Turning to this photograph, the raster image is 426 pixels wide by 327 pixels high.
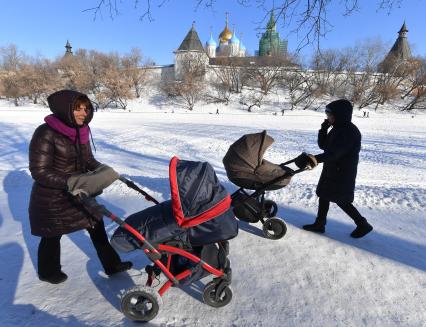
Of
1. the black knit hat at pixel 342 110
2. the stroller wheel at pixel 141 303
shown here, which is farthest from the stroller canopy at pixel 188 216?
the black knit hat at pixel 342 110

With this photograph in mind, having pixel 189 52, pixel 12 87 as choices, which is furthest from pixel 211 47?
pixel 12 87

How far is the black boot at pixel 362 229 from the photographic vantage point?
3.35 meters

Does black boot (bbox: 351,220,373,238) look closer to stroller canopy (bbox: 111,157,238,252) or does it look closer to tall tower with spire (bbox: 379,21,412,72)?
stroller canopy (bbox: 111,157,238,252)

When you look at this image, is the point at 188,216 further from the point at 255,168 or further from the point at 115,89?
the point at 115,89

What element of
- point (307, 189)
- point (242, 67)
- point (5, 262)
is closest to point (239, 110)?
point (242, 67)

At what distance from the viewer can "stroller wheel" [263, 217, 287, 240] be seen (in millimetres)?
3340

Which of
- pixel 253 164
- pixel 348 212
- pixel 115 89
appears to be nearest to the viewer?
pixel 253 164

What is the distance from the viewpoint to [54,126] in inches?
86.0

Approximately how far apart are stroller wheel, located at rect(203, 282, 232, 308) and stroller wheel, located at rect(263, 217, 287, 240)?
118 centimetres

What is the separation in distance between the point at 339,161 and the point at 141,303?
253cm

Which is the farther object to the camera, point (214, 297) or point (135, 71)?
point (135, 71)

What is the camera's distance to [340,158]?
316 centimetres

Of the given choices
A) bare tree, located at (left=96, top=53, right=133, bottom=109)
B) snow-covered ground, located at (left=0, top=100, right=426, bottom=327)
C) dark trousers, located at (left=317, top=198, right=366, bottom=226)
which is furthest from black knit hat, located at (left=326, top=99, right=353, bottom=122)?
bare tree, located at (left=96, top=53, right=133, bottom=109)

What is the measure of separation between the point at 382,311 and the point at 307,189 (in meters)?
2.79
